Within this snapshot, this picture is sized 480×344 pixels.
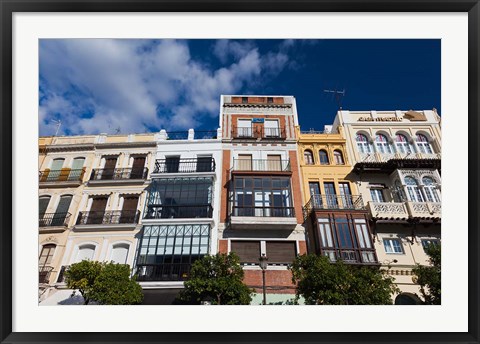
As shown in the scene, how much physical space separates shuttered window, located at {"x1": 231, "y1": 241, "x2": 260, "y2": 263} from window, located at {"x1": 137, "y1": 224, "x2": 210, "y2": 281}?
3.38 feet

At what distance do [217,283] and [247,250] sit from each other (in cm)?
306

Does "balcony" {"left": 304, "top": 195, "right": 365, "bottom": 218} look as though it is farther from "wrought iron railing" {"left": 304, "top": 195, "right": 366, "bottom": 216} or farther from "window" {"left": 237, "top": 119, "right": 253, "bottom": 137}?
"window" {"left": 237, "top": 119, "right": 253, "bottom": 137}

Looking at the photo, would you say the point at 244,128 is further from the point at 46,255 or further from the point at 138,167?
the point at 46,255

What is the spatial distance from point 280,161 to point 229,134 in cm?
264

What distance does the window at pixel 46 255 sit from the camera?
10188mm

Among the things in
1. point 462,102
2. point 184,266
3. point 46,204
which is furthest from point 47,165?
point 462,102

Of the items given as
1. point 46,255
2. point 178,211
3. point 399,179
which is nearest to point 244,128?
point 178,211

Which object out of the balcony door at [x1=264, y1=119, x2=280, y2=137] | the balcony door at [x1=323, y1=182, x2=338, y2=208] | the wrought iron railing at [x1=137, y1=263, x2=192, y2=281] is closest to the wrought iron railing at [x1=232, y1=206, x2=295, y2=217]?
the balcony door at [x1=323, y1=182, x2=338, y2=208]

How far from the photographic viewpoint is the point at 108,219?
1111 centimetres

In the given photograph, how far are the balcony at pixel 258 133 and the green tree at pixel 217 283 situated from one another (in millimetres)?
6274

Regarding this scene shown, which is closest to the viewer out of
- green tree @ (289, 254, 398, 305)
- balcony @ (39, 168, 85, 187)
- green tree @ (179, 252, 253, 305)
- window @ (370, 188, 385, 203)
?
green tree @ (289, 254, 398, 305)

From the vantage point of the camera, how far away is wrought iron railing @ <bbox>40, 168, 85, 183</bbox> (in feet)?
39.1
